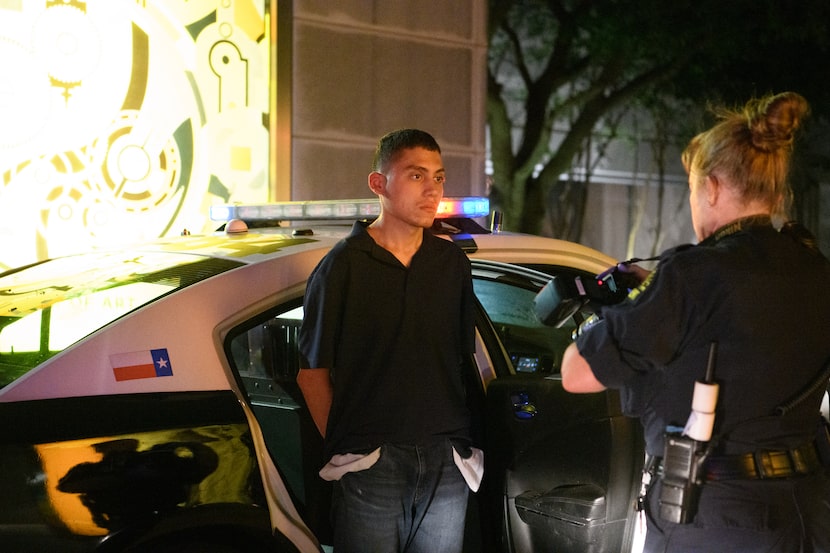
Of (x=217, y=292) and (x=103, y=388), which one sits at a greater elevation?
(x=217, y=292)

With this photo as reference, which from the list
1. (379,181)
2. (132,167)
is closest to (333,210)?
(379,181)

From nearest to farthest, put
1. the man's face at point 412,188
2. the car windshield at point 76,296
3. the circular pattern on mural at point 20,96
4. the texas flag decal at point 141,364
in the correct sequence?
1. the texas flag decal at point 141,364
2. the car windshield at point 76,296
3. the man's face at point 412,188
4. the circular pattern on mural at point 20,96

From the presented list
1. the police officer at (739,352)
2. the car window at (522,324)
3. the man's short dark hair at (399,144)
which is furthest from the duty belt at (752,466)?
the car window at (522,324)

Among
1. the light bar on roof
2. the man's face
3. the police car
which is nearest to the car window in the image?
the police car

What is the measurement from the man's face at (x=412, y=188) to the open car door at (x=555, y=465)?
0.51m

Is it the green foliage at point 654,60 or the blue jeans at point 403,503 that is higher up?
the green foliage at point 654,60

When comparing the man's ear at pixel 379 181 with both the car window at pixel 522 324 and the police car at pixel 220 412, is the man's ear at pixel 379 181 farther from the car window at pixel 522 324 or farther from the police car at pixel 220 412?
the car window at pixel 522 324

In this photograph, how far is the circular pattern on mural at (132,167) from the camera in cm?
607

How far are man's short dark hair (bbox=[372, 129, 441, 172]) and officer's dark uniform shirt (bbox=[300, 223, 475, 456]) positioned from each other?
8.7 inches

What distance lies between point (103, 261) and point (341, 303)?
0.90m

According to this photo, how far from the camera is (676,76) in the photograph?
44.2 ft

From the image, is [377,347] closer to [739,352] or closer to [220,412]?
[220,412]

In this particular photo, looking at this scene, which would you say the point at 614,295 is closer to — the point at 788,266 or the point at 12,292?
the point at 788,266

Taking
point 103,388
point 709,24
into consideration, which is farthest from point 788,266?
point 709,24
